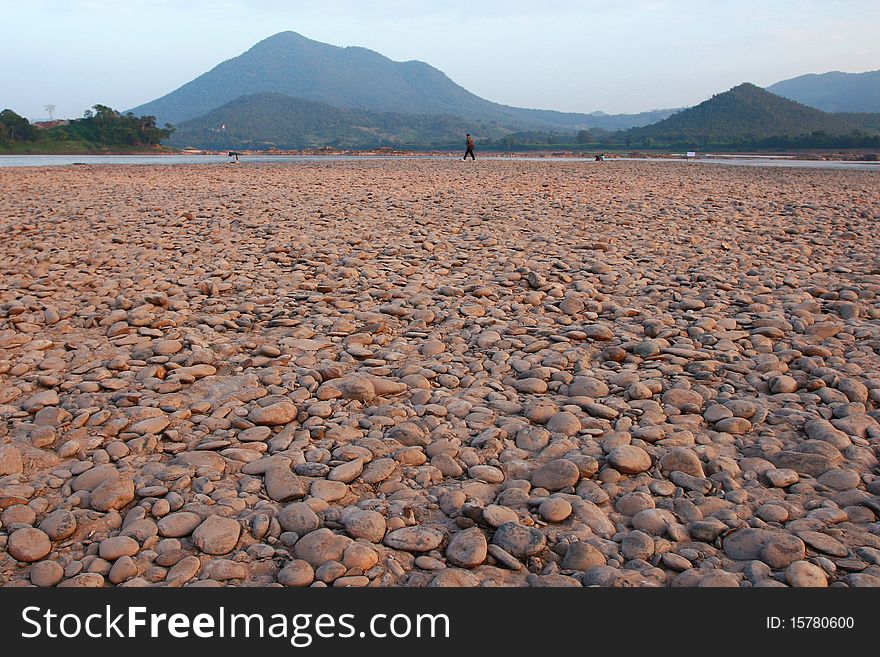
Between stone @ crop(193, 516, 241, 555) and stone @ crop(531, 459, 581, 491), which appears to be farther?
stone @ crop(531, 459, 581, 491)

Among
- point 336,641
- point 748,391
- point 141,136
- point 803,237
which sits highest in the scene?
point 141,136

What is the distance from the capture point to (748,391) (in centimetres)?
399

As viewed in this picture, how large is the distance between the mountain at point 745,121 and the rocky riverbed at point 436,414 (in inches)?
3205

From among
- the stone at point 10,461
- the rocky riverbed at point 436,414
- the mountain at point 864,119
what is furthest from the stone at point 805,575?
the mountain at point 864,119

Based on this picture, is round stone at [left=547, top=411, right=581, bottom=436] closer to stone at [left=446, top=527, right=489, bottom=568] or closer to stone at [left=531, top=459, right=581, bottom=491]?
stone at [left=531, top=459, right=581, bottom=491]

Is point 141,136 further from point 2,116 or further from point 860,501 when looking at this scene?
point 860,501

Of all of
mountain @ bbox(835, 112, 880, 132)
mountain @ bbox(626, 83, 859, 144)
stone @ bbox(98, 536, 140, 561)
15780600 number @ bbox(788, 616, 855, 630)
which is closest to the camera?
15780600 number @ bbox(788, 616, 855, 630)

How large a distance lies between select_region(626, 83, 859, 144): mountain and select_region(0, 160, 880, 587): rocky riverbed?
81417 millimetres

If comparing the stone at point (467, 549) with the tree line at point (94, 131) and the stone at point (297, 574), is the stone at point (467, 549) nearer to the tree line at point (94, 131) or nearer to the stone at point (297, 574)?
the stone at point (297, 574)

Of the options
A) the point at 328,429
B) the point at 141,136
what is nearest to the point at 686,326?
the point at 328,429

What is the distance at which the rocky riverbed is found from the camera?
2471 mm

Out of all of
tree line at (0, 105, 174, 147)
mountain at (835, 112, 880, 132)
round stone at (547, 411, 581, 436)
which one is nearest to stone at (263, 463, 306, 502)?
round stone at (547, 411, 581, 436)

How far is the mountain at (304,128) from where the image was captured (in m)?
120

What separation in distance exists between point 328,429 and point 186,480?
786mm
